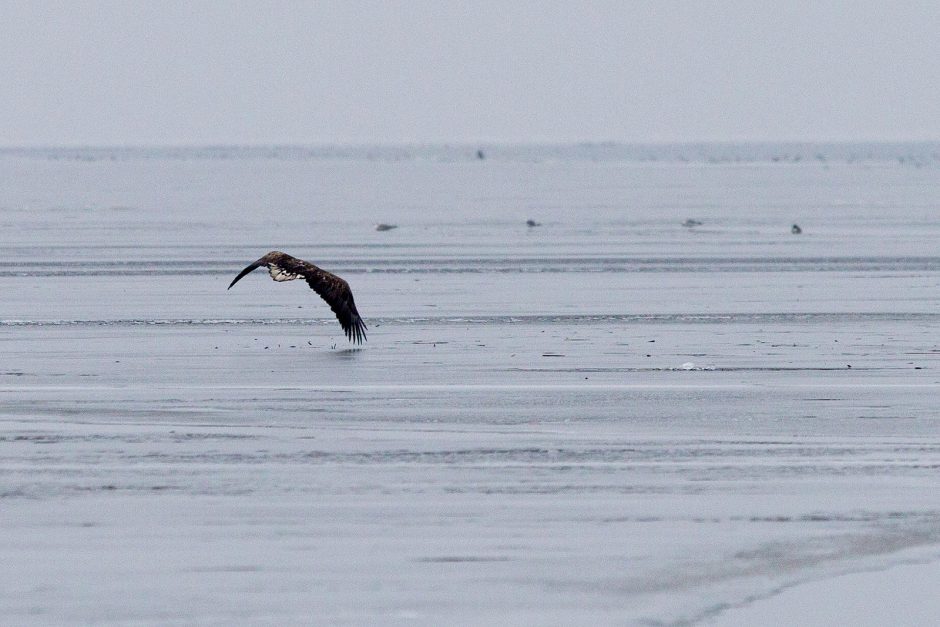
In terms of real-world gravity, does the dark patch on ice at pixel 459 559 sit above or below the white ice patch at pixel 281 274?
below

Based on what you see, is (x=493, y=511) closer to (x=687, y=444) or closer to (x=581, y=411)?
(x=687, y=444)

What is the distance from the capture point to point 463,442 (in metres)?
11.2

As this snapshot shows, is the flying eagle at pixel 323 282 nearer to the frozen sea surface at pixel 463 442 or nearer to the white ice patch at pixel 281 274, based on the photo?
the white ice patch at pixel 281 274

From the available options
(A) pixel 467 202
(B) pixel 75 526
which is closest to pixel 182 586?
(B) pixel 75 526

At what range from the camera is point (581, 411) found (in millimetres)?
12555

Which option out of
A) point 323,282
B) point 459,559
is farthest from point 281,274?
point 459,559

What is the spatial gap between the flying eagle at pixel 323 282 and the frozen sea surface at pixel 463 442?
1.15 ft

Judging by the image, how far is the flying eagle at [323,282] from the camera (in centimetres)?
1698

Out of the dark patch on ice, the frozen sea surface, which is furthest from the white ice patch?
the dark patch on ice

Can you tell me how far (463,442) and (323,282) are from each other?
6.17m

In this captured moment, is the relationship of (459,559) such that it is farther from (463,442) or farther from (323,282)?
(323,282)

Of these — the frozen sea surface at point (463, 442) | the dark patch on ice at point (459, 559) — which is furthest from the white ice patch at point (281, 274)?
the dark patch on ice at point (459, 559)

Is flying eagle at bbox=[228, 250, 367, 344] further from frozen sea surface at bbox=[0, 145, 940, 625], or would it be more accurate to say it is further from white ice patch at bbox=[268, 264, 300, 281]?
frozen sea surface at bbox=[0, 145, 940, 625]

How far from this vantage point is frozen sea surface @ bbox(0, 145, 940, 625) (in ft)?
25.5
